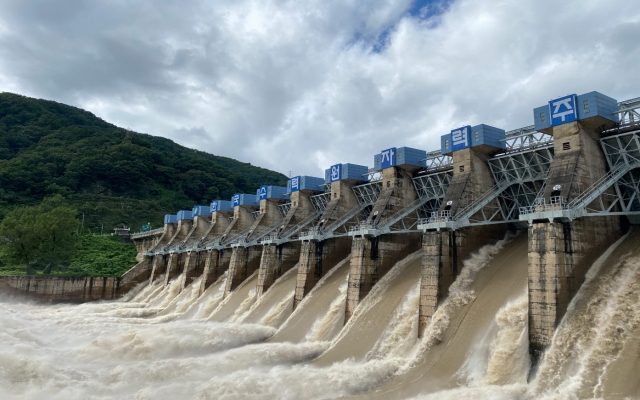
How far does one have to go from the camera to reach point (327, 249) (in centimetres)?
3825

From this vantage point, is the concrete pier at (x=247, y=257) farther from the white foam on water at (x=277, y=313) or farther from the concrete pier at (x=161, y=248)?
the concrete pier at (x=161, y=248)

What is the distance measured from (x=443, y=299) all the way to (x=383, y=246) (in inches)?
336

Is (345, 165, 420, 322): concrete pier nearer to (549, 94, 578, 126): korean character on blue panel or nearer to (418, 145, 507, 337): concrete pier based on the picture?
(418, 145, 507, 337): concrete pier

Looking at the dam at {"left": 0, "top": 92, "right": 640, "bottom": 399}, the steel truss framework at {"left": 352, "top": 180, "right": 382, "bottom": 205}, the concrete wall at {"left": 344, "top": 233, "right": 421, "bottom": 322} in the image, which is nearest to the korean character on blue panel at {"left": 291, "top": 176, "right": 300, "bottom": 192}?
the dam at {"left": 0, "top": 92, "right": 640, "bottom": 399}

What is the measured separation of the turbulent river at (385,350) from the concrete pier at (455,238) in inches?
25.2

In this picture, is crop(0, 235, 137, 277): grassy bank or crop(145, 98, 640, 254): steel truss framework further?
crop(0, 235, 137, 277): grassy bank

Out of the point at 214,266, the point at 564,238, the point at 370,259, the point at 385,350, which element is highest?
the point at 564,238

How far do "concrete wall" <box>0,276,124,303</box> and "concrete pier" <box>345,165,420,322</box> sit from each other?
143ft

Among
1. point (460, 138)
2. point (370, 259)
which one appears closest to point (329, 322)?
point (370, 259)

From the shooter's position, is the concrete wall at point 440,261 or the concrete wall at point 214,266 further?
the concrete wall at point 214,266

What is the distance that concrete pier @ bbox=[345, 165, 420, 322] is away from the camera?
3055cm

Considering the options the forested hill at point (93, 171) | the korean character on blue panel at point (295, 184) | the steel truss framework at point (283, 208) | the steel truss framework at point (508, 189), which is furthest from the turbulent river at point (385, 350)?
the forested hill at point (93, 171)

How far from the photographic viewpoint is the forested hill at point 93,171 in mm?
108438

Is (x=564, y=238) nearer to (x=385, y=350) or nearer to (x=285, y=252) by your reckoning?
(x=385, y=350)
